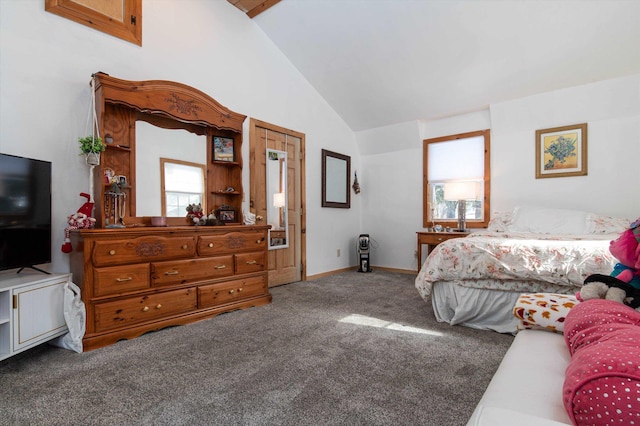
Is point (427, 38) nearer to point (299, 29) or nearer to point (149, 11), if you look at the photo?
point (299, 29)

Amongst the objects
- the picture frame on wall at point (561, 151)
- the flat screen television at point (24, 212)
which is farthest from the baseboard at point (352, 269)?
the flat screen television at point (24, 212)

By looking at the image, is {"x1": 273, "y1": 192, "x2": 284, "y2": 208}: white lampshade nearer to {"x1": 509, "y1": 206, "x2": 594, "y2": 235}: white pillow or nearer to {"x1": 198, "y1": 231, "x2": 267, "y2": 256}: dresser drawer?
{"x1": 198, "y1": 231, "x2": 267, "y2": 256}: dresser drawer

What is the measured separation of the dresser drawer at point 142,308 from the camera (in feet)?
7.38

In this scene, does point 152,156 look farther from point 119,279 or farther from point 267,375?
point 267,375

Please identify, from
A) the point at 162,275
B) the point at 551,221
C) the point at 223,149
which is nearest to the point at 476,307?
the point at 551,221

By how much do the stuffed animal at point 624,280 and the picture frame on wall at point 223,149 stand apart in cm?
312

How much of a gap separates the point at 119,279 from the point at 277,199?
2.25 metres

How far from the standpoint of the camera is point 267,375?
180cm

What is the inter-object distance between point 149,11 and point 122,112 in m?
1.07

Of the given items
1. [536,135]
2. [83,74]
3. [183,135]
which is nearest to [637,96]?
[536,135]

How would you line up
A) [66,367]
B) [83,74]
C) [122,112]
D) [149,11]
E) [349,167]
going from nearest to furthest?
[66,367], [83,74], [122,112], [149,11], [349,167]

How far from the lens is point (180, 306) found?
267 cm

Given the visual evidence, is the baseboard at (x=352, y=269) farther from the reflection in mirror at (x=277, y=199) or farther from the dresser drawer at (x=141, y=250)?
the dresser drawer at (x=141, y=250)

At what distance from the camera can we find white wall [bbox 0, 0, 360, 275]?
91.3 inches
